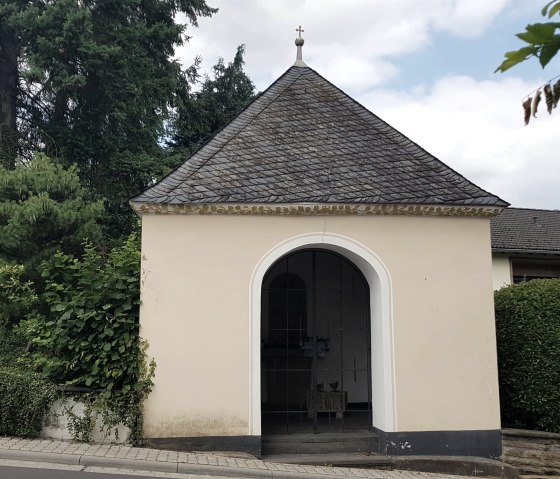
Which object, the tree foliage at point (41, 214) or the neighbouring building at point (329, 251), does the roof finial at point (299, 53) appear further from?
the tree foliage at point (41, 214)

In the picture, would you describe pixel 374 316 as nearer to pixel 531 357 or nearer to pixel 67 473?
pixel 531 357

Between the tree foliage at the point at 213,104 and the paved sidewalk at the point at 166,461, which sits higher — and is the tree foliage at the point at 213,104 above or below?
above

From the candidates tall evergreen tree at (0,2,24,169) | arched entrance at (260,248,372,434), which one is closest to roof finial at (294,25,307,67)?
arched entrance at (260,248,372,434)

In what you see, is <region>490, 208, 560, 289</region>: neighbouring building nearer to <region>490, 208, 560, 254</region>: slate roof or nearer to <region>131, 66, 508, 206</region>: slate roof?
<region>490, 208, 560, 254</region>: slate roof

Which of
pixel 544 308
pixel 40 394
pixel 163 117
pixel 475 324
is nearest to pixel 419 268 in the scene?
pixel 475 324

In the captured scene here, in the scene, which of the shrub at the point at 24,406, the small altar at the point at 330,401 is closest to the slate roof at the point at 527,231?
the small altar at the point at 330,401

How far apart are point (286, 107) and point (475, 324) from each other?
5.23 m

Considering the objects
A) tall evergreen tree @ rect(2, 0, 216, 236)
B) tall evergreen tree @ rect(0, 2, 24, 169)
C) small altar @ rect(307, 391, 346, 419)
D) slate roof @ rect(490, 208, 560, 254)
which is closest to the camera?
small altar @ rect(307, 391, 346, 419)

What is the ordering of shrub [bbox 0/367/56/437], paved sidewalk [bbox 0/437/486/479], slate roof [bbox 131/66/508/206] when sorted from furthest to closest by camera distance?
1. slate roof [bbox 131/66/508/206]
2. shrub [bbox 0/367/56/437]
3. paved sidewalk [bbox 0/437/486/479]

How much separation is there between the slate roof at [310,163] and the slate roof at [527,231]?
610 cm

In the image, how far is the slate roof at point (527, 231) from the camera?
15195 millimetres

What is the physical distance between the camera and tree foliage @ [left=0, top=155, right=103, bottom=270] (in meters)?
10.8

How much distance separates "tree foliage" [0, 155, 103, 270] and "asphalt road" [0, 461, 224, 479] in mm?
4760

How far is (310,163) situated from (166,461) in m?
5.18
